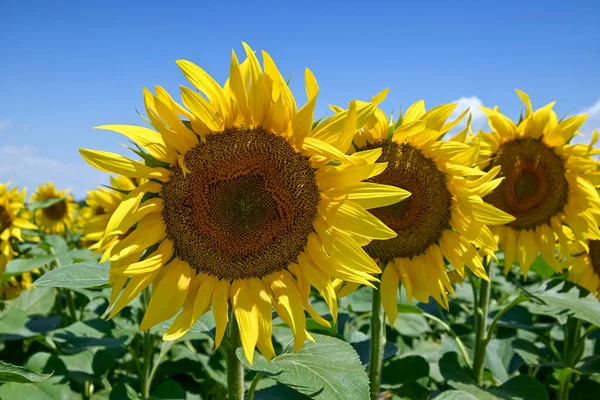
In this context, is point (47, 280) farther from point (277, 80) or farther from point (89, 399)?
point (89, 399)

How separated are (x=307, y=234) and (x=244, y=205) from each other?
0.97 feet

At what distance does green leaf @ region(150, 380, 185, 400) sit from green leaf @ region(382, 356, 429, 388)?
1319 millimetres

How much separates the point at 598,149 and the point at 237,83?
116 inches

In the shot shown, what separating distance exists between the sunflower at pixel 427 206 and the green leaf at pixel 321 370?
51 cm

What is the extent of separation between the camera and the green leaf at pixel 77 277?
88.8 inches

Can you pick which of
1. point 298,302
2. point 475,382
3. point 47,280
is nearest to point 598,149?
point 475,382

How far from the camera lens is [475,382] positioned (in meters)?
3.55

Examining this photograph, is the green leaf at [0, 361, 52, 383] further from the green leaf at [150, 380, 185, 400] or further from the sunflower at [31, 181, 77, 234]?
the sunflower at [31, 181, 77, 234]

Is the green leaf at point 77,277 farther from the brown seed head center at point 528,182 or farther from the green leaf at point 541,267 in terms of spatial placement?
the green leaf at point 541,267

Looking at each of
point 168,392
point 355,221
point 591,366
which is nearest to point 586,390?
point 591,366

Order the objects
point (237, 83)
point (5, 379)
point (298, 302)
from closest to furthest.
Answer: point (5, 379) → point (237, 83) → point (298, 302)

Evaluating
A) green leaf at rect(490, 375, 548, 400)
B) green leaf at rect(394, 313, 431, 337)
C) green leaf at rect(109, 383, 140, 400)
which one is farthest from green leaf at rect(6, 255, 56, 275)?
green leaf at rect(490, 375, 548, 400)

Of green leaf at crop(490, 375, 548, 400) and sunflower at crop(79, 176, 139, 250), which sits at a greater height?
sunflower at crop(79, 176, 139, 250)

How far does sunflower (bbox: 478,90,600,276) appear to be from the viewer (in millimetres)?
3904
